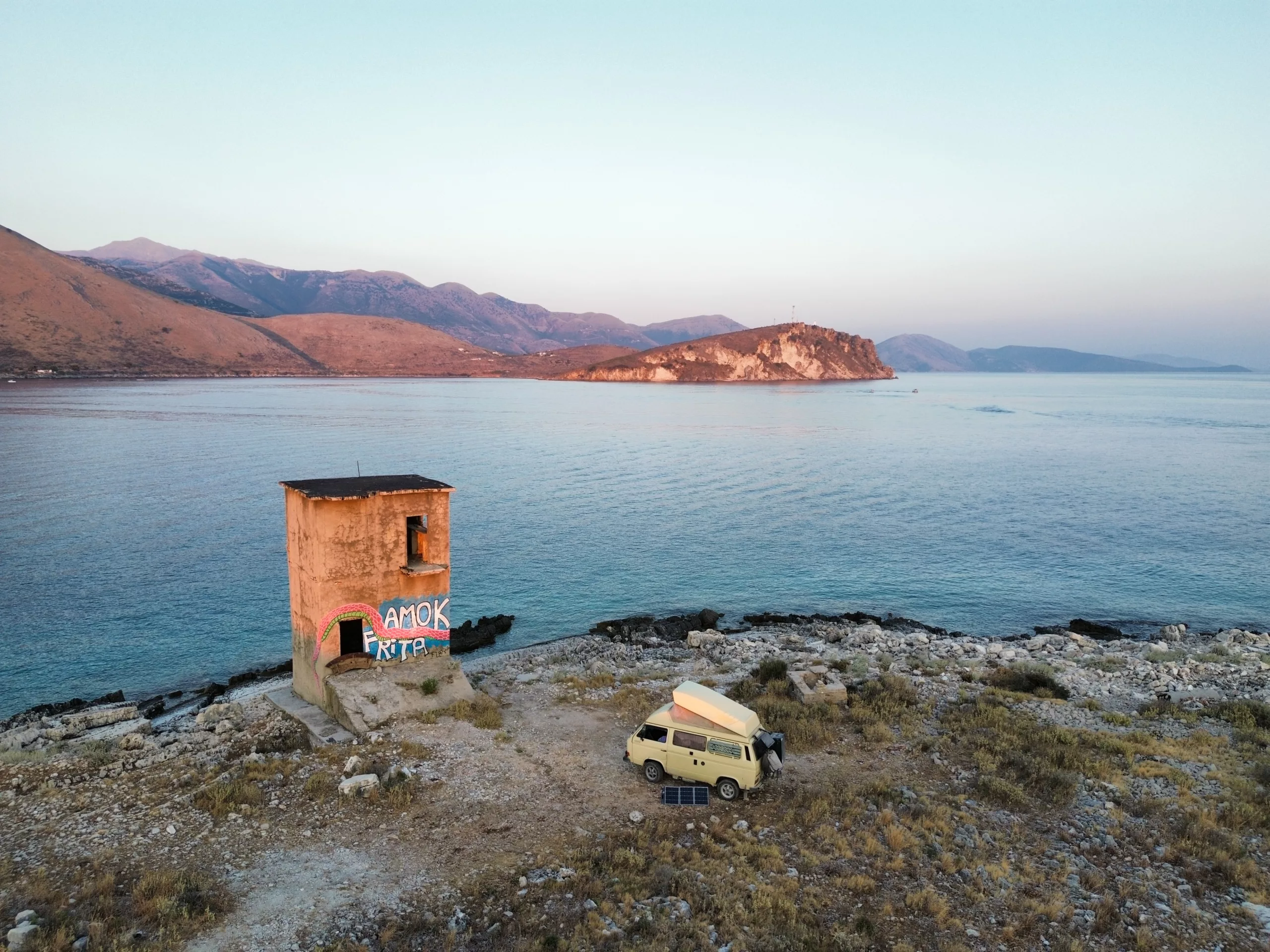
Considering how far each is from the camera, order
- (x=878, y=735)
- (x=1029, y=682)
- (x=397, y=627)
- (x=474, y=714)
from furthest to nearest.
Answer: (x=1029, y=682), (x=397, y=627), (x=474, y=714), (x=878, y=735)

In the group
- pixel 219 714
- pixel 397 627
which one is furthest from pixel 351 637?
pixel 219 714

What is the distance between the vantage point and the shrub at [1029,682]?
21.9 m

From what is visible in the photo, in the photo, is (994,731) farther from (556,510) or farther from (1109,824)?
(556,510)

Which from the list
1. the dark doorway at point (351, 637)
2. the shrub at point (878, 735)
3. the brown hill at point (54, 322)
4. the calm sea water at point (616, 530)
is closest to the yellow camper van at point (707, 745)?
→ the shrub at point (878, 735)

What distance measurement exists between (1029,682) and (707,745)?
13.3 metres

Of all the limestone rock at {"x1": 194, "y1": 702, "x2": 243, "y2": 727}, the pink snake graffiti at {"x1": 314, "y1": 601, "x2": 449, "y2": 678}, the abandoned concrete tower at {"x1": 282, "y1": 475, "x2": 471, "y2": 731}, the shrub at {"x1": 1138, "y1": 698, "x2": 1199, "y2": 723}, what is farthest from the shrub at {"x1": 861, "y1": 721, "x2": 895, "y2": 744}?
the limestone rock at {"x1": 194, "y1": 702, "x2": 243, "y2": 727}

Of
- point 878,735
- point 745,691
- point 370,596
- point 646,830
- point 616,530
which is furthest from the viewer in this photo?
point 616,530

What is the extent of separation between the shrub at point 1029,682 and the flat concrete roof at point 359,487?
18285 mm

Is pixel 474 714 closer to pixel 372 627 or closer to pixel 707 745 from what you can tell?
pixel 372 627

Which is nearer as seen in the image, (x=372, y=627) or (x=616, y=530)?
(x=372, y=627)

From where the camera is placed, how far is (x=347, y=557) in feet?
63.8

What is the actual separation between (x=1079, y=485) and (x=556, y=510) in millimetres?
49097

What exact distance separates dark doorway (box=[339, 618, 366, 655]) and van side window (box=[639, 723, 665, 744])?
8.84 metres

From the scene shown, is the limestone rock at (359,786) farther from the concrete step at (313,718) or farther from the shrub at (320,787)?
the concrete step at (313,718)
